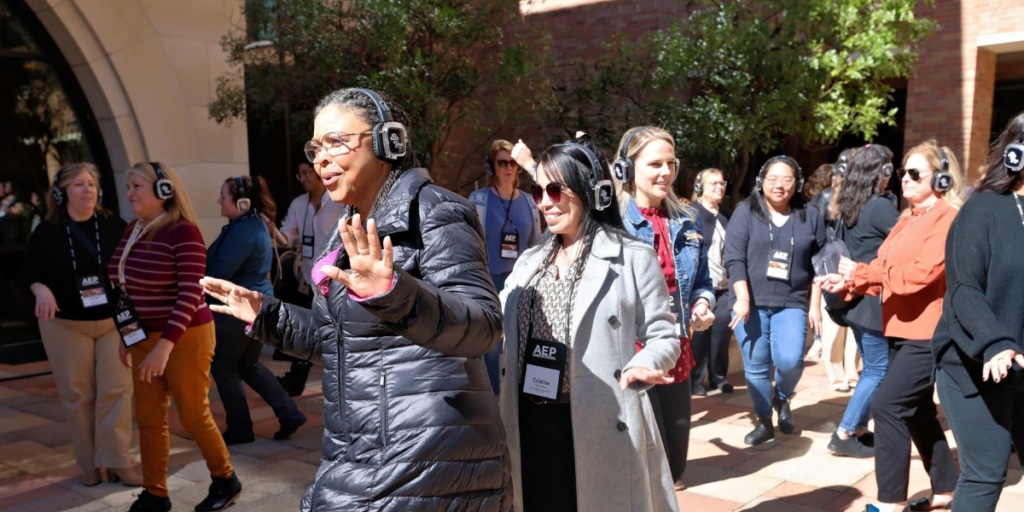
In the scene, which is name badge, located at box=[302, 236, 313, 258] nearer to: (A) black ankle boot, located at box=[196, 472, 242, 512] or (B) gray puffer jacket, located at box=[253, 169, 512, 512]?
(A) black ankle boot, located at box=[196, 472, 242, 512]

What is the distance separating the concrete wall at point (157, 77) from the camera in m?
8.89

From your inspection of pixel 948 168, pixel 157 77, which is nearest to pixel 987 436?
pixel 948 168

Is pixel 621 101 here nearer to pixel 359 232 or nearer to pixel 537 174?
pixel 537 174

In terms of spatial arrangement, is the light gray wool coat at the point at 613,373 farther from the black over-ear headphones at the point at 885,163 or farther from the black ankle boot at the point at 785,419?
the black over-ear headphones at the point at 885,163

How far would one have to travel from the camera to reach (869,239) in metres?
5.70

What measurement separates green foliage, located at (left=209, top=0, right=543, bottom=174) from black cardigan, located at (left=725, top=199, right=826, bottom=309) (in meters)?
3.81

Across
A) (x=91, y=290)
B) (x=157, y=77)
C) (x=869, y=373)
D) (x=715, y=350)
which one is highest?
(x=157, y=77)

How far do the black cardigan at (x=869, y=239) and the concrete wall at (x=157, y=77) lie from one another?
6926mm

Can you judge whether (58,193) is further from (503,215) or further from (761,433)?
(761,433)

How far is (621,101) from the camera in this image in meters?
11.2

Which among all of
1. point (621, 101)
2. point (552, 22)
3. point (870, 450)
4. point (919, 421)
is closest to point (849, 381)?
point (870, 450)

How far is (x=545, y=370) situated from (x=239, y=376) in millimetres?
3700

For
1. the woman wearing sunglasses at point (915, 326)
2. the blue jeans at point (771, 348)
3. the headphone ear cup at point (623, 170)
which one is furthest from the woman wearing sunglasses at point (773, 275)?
the headphone ear cup at point (623, 170)

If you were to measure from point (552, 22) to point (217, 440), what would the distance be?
12286mm
